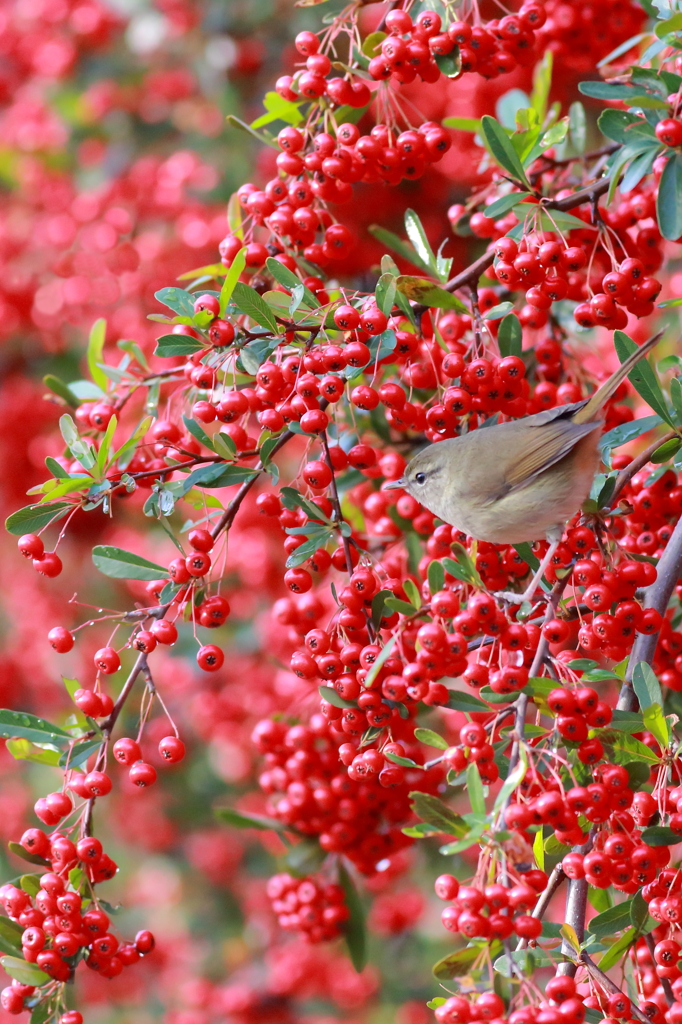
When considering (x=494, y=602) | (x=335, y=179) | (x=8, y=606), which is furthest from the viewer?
(x=8, y=606)

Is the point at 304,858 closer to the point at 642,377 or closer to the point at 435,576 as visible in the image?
the point at 435,576

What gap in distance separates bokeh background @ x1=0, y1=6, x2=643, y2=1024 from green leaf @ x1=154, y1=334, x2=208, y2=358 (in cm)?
264

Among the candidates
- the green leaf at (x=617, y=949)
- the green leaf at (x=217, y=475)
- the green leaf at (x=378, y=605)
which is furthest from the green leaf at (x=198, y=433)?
the green leaf at (x=617, y=949)

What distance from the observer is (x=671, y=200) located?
2.59 meters

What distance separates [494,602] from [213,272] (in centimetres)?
129

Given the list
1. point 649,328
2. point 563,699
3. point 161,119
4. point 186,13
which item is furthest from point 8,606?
point 563,699

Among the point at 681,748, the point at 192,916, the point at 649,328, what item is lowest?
the point at 192,916

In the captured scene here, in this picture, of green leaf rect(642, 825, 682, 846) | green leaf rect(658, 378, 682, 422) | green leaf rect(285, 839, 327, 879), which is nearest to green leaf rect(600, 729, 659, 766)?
green leaf rect(642, 825, 682, 846)

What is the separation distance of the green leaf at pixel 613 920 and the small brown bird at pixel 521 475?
2.58 ft

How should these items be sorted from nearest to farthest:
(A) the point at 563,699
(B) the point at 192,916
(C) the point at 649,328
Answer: (A) the point at 563,699 → (C) the point at 649,328 → (B) the point at 192,916

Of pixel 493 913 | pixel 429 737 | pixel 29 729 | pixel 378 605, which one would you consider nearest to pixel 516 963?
pixel 493 913

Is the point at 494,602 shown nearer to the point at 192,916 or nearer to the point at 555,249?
the point at 555,249

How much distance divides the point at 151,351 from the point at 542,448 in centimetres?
270

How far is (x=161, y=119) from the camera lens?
6.06 meters
